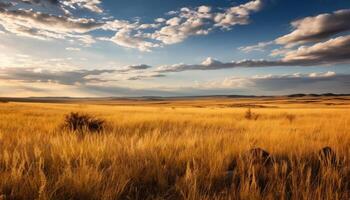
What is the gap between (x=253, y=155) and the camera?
4672 millimetres

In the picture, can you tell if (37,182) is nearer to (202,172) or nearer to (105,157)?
(105,157)

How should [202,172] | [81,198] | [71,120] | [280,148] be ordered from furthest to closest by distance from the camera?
[71,120]
[280,148]
[202,172]
[81,198]

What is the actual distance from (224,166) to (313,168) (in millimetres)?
1444

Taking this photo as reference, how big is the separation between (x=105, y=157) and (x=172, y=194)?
5.57ft

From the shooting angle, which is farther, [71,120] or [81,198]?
[71,120]

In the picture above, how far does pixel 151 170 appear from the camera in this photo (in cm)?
388

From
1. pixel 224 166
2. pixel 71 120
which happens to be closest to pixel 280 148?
pixel 224 166

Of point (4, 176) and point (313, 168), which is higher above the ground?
point (4, 176)

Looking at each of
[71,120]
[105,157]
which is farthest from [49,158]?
[71,120]

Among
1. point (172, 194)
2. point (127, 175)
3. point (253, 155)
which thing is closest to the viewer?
point (172, 194)

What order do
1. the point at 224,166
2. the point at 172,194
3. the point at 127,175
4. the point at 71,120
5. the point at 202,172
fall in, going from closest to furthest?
the point at 172,194, the point at 127,175, the point at 202,172, the point at 224,166, the point at 71,120

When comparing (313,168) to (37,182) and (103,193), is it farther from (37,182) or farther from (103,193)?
(37,182)

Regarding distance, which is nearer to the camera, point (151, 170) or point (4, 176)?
point (4, 176)


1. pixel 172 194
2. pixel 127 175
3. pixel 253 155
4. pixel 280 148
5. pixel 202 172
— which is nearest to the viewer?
pixel 172 194
